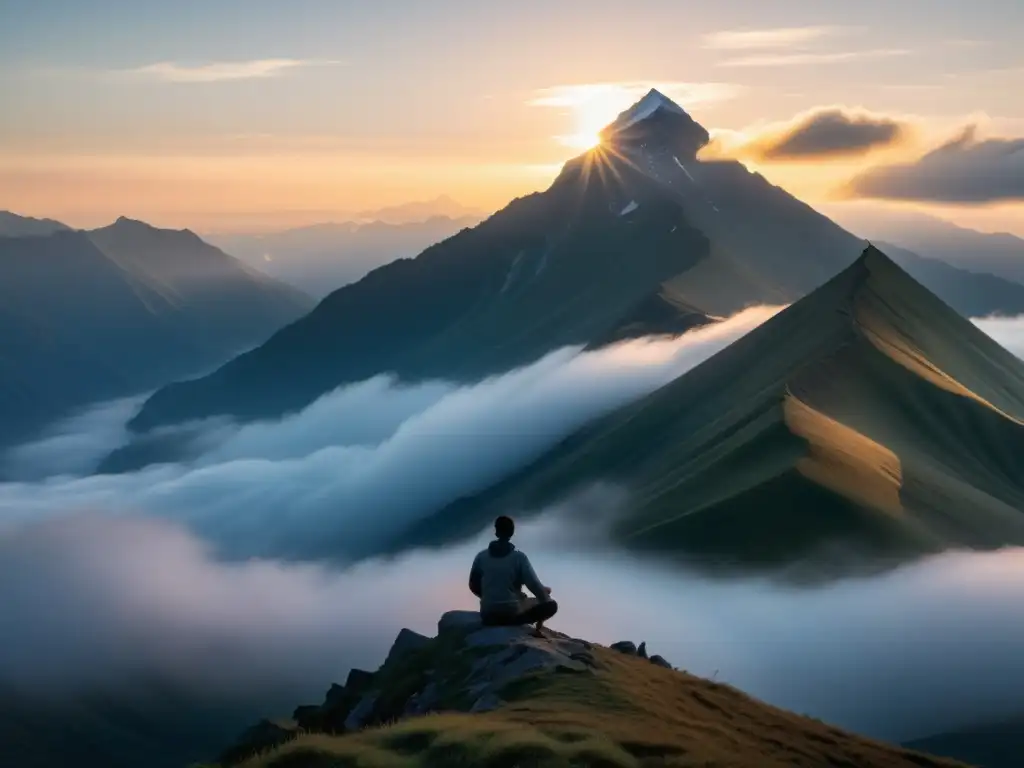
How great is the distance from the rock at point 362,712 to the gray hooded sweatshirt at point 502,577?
550 inches

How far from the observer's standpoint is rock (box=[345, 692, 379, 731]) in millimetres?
57500

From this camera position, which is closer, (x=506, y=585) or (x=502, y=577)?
(x=502, y=577)

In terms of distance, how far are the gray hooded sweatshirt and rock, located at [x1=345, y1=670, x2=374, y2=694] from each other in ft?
87.5

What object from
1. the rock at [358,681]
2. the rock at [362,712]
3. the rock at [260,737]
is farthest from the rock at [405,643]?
the rock at [260,737]

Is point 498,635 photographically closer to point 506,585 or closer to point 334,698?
point 506,585

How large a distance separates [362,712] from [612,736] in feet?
93.8

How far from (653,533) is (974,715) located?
5765 cm

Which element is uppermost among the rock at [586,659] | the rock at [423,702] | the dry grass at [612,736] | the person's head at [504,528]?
the person's head at [504,528]

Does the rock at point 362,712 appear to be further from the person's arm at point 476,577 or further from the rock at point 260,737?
the rock at point 260,737

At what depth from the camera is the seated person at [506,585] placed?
4481 cm

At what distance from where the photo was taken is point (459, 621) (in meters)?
54.3

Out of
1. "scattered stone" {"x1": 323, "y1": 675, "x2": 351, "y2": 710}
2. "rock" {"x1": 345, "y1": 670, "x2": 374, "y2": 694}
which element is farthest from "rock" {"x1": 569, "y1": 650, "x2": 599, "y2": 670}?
"scattered stone" {"x1": 323, "y1": 675, "x2": 351, "y2": 710}

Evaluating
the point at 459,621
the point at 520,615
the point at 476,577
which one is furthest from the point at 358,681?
the point at 476,577

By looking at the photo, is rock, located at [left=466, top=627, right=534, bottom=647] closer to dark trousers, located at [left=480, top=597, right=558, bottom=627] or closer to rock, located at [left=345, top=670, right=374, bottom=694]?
dark trousers, located at [left=480, top=597, right=558, bottom=627]
